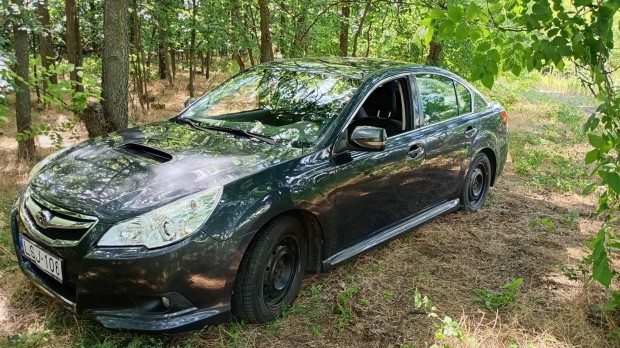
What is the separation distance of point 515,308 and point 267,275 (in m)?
1.80

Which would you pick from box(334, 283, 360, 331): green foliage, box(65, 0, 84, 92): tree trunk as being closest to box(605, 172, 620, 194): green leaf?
box(334, 283, 360, 331): green foliage

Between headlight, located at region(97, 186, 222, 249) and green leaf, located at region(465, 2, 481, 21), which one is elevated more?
green leaf, located at region(465, 2, 481, 21)

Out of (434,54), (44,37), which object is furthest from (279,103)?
(44,37)

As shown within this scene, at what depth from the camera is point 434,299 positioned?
3449 millimetres

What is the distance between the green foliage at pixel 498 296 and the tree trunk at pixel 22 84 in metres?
5.43

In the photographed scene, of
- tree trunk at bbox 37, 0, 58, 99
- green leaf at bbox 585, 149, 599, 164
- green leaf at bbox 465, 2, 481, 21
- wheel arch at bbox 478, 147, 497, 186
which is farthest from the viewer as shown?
tree trunk at bbox 37, 0, 58, 99

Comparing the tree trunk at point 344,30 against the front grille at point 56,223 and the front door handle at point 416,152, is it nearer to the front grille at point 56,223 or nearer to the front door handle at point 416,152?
the front door handle at point 416,152

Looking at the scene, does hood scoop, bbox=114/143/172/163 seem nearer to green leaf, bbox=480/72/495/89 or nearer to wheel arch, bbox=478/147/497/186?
green leaf, bbox=480/72/495/89

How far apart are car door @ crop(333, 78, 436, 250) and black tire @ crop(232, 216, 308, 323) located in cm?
35

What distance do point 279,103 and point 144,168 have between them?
1260mm

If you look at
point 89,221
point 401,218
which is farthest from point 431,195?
point 89,221

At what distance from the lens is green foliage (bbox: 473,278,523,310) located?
3383 mm

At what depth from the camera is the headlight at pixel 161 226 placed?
2.37 m

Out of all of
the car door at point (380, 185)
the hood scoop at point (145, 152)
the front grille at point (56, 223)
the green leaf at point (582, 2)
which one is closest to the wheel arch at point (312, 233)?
the car door at point (380, 185)
